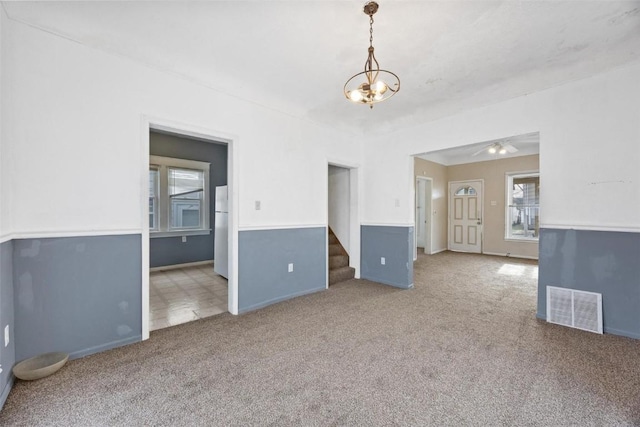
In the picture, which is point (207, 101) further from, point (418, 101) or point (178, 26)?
point (418, 101)


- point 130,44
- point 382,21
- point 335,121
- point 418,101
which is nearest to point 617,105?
point 418,101

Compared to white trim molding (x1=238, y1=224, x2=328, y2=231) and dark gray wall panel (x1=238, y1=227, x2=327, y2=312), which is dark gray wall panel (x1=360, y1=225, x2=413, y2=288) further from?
white trim molding (x1=238, y1=224, x2=328, y2=231)

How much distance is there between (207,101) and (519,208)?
302 inches

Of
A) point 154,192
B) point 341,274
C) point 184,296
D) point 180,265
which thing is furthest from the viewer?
point 180,265

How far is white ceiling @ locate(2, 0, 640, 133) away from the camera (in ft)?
6.22

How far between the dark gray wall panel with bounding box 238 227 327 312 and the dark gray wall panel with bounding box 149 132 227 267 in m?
3.14

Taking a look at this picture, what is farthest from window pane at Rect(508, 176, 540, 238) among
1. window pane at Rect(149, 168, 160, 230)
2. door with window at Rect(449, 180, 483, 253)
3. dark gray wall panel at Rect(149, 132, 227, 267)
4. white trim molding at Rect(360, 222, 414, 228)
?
window pane at Rect(149, 168, 160, 230)

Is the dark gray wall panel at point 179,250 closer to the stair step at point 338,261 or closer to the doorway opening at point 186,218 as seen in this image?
the doorway opening at point 186,218

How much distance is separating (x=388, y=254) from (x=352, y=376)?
2.70 metres

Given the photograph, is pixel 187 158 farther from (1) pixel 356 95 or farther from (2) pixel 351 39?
(1) pixel 356 95

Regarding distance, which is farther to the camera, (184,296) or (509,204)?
(509,204)

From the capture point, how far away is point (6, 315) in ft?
6.03

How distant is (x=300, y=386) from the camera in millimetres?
1871

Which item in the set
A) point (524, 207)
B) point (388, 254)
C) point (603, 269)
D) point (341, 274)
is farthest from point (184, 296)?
point (524, 207)
